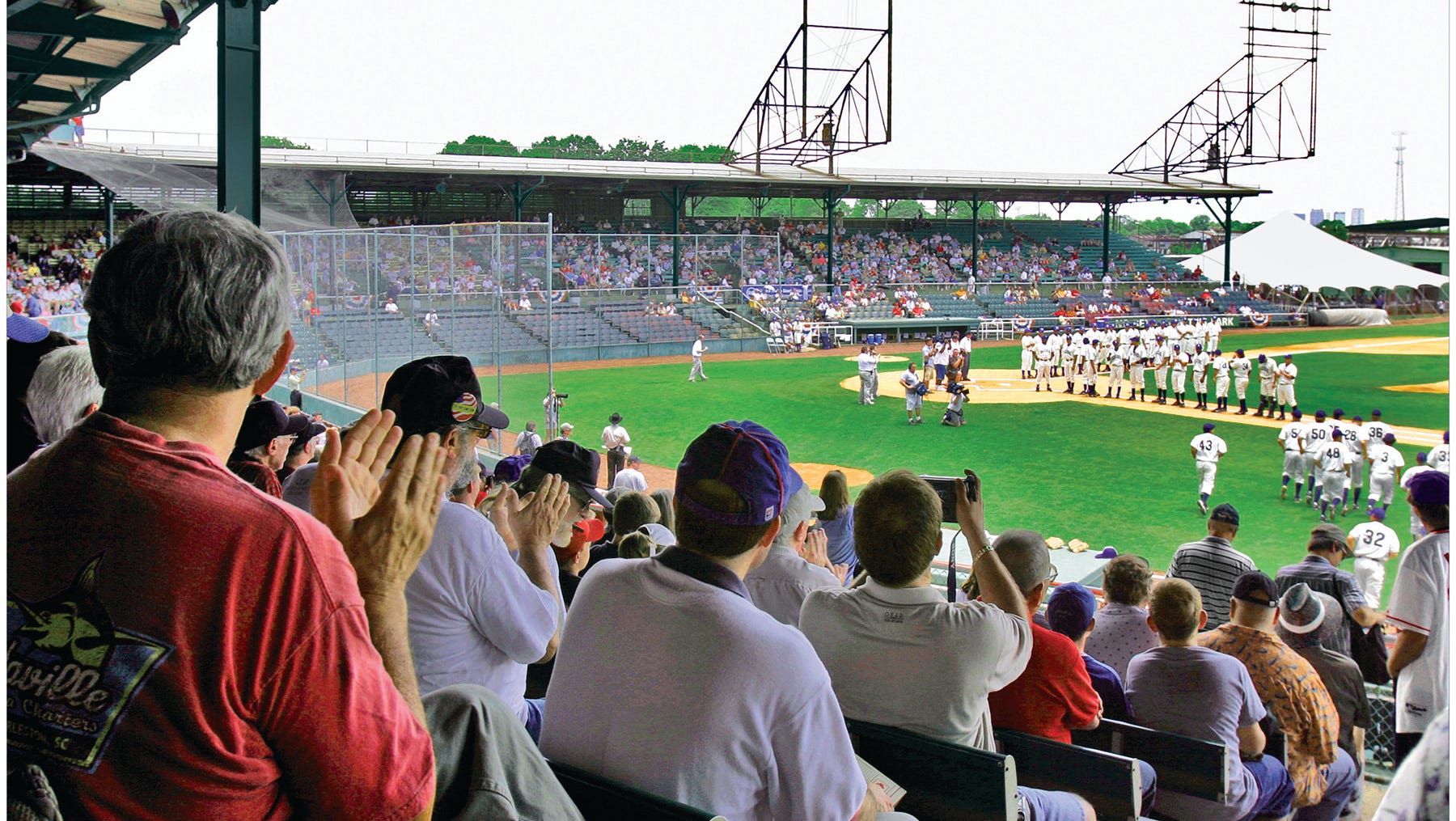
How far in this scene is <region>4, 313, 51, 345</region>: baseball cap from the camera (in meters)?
3.20

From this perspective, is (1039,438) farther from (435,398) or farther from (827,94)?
(827,94)

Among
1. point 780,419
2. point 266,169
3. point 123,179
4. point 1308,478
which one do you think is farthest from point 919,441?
point 266,169

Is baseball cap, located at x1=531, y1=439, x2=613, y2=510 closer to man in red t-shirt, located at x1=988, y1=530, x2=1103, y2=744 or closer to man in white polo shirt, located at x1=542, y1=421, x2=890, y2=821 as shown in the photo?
man in red t-shirt, located at x1=988, y1=530, x2=1103, y2=744

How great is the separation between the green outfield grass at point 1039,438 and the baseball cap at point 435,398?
8358 mm

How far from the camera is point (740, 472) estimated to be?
218 cm

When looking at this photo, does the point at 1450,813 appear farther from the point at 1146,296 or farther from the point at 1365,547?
the point at 1146,296

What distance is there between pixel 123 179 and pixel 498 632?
1416 centimetres

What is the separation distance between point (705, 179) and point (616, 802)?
3469 cm

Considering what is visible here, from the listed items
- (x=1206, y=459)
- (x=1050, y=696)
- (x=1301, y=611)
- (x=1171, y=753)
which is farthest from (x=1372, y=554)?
(x=1050, y=696)

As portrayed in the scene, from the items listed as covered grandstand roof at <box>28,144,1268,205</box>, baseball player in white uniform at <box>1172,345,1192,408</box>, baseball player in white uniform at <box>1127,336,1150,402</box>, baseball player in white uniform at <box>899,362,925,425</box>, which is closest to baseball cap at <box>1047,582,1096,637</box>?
baseball player in white uniform at <box>899,362,925,425</box>

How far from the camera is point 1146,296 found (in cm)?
4122

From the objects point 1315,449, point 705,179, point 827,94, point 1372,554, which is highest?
point 827,94

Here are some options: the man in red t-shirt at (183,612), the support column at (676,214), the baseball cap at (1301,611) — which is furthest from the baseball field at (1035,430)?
the man in red t-shirt at (183,612)

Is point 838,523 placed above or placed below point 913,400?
below
